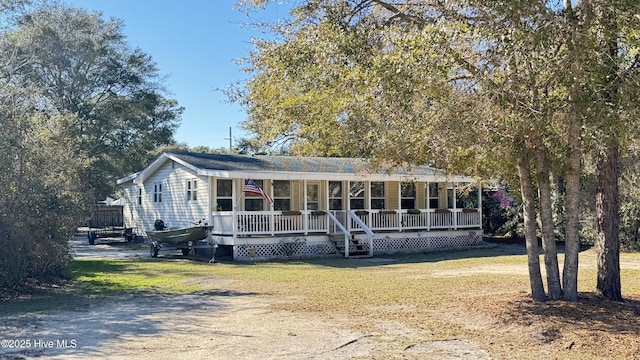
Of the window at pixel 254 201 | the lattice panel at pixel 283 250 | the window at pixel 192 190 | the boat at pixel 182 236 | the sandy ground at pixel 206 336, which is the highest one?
the window at pixel 192 190

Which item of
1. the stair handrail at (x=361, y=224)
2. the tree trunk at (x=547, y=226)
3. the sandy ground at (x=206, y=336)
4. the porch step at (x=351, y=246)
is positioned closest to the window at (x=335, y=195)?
the stair handrail at (x=361, y=224)

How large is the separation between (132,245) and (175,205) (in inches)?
155

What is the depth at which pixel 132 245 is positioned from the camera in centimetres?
2552

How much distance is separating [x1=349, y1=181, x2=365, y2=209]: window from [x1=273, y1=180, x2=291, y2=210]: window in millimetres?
2520

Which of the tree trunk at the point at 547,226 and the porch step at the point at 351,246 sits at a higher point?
the tree trunk at the point at 547,226

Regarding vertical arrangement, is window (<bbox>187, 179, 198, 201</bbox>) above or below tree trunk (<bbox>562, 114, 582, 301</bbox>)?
above

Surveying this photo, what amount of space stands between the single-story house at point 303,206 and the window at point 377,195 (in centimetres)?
4

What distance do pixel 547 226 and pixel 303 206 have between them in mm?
13571

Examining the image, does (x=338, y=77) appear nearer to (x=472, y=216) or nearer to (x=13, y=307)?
(x=13, y=307)

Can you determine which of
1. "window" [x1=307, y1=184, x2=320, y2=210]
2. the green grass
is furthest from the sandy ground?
"window" [x1=307, y1=184, x2=320, y2=210]

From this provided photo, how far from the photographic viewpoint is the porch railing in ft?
61.9

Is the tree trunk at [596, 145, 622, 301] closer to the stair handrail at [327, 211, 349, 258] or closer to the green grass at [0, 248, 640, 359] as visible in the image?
the green grass at [0, 248, 640, 359]

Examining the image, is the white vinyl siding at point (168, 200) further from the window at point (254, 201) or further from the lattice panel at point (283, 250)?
the lattice panel at point (283, 250)

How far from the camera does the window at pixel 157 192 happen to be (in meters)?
24.9
